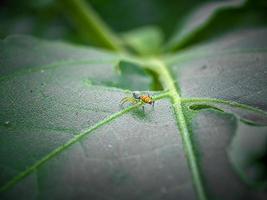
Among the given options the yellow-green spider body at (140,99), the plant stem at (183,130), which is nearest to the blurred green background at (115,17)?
the plant stem at (183,130)

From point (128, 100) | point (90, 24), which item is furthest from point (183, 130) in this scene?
point (90, 24)

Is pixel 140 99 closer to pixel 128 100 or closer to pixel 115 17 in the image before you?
pixel 128 100

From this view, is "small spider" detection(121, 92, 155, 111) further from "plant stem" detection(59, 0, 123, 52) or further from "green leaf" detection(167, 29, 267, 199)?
"plant stem" detection(59, 0, 123, 52)

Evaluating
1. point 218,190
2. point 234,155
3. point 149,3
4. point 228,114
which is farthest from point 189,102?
point 149,3

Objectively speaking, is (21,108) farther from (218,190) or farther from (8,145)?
(218,190)

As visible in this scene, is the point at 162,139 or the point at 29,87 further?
the point at 29,87

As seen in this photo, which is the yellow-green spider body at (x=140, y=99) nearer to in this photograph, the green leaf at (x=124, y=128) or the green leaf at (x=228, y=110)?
the green leaf at (x=124, y=128)

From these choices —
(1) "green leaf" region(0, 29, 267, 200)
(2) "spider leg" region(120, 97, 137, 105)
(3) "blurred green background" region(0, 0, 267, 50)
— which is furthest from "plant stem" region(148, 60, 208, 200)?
(3) "blurred green background" region(0, 0, 267, 50)
